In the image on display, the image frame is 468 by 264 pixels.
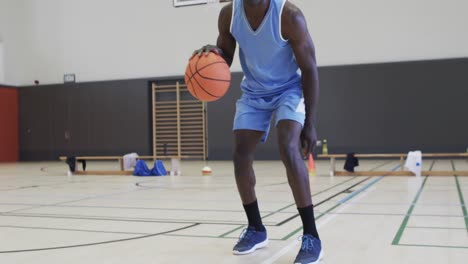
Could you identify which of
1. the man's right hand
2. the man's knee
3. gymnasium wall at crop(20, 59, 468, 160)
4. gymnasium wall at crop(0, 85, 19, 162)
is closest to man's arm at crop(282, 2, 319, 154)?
the man's knee

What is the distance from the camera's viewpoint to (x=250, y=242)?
111 inches

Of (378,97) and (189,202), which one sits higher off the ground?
(378,97)

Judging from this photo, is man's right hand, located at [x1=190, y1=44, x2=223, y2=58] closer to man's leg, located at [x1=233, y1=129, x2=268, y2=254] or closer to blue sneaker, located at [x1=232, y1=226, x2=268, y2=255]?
man's leg, located at [x1=233, y1=129, x2=268, y2=254]

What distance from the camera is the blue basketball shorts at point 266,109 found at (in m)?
2.63

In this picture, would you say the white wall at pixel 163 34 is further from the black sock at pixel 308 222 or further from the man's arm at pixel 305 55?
the black sock at pixel 308 222

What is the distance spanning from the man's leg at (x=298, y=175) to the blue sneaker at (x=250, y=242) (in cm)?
35

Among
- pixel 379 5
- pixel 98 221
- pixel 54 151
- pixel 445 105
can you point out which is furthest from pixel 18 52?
pixel 98 221

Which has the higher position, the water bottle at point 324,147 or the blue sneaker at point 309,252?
the blue sneaker at point 309,252

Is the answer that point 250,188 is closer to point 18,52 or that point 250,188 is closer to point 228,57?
point 228,57

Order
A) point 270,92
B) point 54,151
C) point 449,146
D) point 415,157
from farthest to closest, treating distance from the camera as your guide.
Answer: point 54,151 → point 449,146 → point 415,157 → point 270,92

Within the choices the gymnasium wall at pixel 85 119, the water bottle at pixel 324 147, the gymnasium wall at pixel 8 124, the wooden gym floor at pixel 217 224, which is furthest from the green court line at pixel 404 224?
the gymnasium wall at pixel 8 124

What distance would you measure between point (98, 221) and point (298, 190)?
2121 mm

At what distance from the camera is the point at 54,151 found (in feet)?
55.8

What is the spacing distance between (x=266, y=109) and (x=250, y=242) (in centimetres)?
75
